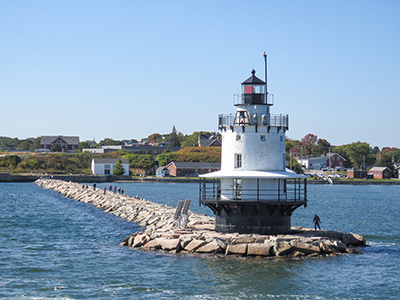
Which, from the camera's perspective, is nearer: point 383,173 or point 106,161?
point 106,161

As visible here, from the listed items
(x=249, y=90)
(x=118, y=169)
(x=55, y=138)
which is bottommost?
(x=118, y=169)

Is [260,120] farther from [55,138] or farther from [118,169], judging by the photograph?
[55,138]

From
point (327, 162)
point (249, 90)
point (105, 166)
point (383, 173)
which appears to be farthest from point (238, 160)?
point (327, 162)

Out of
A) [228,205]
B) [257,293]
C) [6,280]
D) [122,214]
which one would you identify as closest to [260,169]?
[228,205]

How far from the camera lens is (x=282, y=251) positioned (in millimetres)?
26484

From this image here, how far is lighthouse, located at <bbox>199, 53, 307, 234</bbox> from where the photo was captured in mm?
28797

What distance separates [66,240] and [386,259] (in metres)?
17.7

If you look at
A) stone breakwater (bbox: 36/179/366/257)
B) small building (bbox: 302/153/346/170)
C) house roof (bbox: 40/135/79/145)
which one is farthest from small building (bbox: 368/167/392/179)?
stone breakwater (bbox: 36/179/366/257)

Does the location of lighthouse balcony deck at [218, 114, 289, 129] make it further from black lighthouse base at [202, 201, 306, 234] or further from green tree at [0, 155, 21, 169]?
green tree at [0, 155, 21, 169]

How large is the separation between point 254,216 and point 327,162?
5558 inches

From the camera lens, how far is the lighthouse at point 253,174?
94.5 feet

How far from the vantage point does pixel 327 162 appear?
165750 millimetres

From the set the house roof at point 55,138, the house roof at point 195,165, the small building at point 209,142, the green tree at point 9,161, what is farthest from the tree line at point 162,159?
the small building at point 209,142

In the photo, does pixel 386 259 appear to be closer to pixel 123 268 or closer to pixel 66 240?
pixel 123 268
